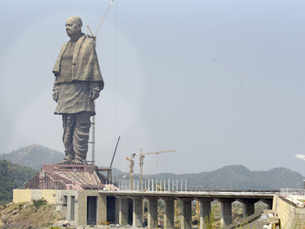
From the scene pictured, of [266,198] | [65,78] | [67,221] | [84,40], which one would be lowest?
[67,221]

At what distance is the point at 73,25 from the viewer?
16988 centimetres

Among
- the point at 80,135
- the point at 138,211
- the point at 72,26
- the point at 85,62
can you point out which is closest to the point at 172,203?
the point at 138,211

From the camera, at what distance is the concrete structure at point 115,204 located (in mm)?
118812

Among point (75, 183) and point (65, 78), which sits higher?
point (65, 78)

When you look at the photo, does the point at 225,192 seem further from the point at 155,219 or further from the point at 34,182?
the point at 34,182

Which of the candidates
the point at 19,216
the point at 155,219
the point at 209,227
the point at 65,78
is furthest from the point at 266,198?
the point at 65,78

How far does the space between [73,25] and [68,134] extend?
33.1 meters

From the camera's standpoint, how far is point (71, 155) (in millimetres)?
170375

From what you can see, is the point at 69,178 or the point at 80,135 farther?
the point at 80,135

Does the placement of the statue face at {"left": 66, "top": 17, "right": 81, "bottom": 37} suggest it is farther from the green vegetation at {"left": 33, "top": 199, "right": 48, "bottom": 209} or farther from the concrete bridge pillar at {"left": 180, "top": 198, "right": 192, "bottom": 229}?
the concrete bridge pillar at {"left": 180, "top": 198, "right": 192, "bottom": 229}

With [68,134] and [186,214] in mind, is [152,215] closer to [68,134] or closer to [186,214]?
[186,214]

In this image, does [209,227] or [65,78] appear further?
[65,78]

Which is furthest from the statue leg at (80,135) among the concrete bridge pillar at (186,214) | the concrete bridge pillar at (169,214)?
the concrete bridge pillar at (186,214)

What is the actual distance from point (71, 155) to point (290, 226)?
126833 mm
